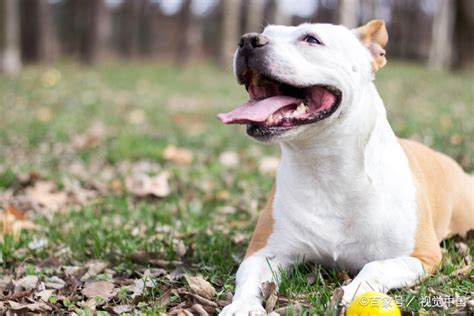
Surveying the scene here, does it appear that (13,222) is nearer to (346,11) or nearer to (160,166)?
(160,166)

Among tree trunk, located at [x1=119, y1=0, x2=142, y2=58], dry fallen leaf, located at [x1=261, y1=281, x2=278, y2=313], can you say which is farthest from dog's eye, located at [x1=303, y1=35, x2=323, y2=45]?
tree trunk, located at [x1=119, y1=0, x2=142, y2=58]

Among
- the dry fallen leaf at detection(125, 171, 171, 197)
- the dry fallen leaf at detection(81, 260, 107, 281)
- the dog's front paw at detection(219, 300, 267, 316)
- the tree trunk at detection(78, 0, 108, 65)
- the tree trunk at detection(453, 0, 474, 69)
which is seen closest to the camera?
the dog's front paw at detection(219, 300, 267, 316)

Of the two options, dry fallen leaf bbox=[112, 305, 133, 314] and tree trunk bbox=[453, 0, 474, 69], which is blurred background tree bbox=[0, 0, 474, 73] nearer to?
tree trunk bbox=[453, 0, 474, 69]

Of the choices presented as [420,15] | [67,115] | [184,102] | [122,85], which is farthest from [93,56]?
[420,15]

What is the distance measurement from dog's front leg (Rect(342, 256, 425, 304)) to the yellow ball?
17 centimetres

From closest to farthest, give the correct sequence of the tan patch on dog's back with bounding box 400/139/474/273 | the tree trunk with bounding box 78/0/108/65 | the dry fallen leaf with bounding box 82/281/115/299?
the dry fallen leaf with bounding box 82/281/115/299, the tan patch on dog's back with bounding box 400/139/474/273, the tree trunk with bounding box 78/0/108/65

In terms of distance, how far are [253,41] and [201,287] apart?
1155 mm

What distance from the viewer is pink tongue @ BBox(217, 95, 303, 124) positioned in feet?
9.98

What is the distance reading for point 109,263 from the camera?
383cm

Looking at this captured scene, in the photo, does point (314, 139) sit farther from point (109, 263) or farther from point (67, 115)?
point (67, 115)

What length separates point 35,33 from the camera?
60.3ft

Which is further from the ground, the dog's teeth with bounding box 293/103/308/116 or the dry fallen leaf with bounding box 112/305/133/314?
the dog's teeth with bounding box 293/103/308/116

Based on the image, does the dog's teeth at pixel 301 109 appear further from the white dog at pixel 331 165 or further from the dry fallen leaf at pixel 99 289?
the dry fallen leaf at pixel 99 289

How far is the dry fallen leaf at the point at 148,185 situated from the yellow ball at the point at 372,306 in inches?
115
